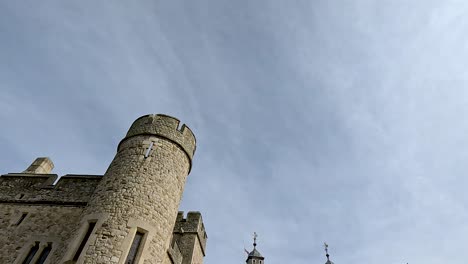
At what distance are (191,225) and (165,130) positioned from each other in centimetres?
521

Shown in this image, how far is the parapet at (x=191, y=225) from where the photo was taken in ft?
44.0

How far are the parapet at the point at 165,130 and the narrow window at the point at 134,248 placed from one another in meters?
3.67

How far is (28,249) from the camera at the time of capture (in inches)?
369

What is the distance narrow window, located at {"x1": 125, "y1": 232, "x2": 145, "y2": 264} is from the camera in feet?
26.0

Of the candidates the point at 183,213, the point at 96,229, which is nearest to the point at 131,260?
the point at 96,229

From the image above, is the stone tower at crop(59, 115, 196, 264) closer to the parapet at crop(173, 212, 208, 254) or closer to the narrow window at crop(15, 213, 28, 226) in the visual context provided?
the narrow window at crop(15, 213, 28, 226)

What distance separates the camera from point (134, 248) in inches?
319

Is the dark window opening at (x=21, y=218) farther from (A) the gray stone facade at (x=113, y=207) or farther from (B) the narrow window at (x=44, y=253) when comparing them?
(B) the narrow window at (x=44, y=253)

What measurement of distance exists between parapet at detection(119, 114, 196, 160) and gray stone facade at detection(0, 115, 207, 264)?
36 millimetres

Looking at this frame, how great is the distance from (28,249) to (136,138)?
16.0 ft

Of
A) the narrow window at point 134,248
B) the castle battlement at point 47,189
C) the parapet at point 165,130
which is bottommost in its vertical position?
the narrow window at point 134,248

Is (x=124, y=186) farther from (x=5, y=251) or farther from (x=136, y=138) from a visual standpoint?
(x=5, y=251)

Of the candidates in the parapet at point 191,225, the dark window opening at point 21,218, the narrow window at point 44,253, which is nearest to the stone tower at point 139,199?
the narrow window at point 44,253

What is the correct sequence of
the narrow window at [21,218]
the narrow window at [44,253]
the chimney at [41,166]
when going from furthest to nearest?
the chimney at [41,166] → the narrow window at [21,218] → the narrow window at [44,253]
